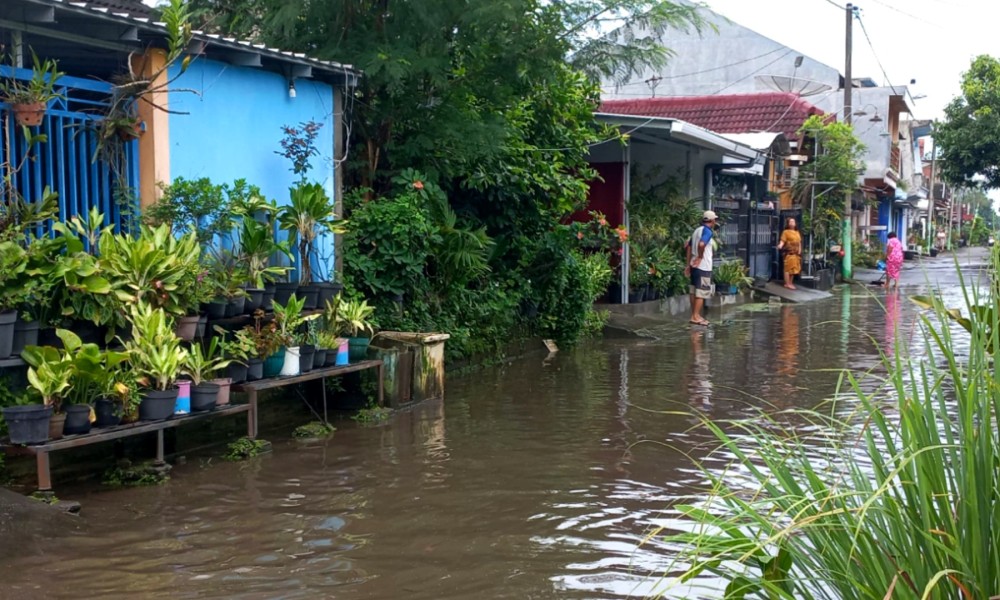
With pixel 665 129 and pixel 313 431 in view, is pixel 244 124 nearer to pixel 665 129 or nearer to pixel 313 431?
pixel 313 431

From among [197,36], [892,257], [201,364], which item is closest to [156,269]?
[201,364]

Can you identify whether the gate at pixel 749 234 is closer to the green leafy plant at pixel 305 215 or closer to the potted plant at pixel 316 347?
the green leafy plant at pixel 305 215

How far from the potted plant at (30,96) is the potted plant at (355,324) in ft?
9.94

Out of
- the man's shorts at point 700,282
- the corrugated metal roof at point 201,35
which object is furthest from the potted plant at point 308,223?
the man's shorts at point 700,282

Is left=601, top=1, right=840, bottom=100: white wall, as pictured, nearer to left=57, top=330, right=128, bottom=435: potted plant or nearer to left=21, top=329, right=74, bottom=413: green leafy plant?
left=57, top=330, right=128, bottom=435: potted plant

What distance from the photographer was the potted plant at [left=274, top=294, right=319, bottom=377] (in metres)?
8.00

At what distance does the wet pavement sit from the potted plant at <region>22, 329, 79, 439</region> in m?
0.58

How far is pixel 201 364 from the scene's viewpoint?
22.7 ft

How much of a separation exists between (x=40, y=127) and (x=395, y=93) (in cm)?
421

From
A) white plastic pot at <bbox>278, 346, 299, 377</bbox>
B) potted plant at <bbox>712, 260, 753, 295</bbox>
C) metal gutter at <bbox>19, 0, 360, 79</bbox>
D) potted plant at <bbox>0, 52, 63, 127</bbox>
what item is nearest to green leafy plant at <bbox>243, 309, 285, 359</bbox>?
white plastic pot at <bbox>278, 346, 299, 377</bbox>

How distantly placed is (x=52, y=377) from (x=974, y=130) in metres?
37.8

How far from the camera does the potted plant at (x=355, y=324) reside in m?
8.93

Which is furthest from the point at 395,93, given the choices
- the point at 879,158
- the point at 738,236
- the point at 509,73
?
the point at 879,158

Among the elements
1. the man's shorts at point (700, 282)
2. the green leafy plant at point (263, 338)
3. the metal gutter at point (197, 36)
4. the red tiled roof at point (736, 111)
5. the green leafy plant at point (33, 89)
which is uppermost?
the red tiled roof at point (736, 111)
